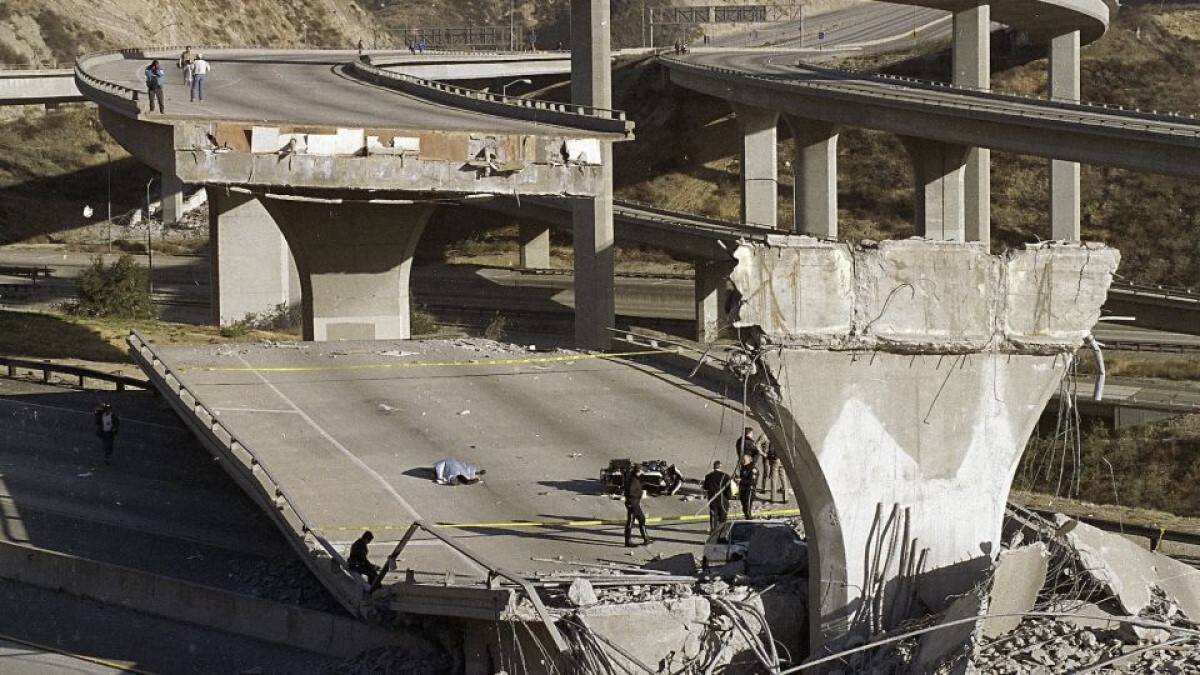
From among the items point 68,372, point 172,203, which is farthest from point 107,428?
point 172,203

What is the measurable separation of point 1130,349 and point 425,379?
3380 cm

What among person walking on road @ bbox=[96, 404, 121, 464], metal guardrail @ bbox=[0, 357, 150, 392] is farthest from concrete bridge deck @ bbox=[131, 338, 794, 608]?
metal guardrail @ bbox=[0, 357, 150, 392]

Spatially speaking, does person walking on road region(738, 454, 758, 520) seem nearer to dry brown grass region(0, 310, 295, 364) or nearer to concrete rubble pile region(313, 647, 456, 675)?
concrete rubble pile region(313, 647, 456, 675)

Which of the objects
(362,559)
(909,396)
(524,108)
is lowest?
(362,559)

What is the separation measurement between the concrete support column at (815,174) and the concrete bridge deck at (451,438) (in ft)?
132

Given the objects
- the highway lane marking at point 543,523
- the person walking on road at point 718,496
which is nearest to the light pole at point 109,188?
the highway lane marking at point 543,523

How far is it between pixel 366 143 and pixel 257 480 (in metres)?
16.5

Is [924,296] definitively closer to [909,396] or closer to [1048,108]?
[909,396]

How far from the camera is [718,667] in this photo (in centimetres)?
2227

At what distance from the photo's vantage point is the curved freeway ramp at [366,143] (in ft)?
145

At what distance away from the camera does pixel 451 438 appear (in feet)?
116

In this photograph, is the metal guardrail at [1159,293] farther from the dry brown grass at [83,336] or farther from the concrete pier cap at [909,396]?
the concrete pier cap at [909,396]

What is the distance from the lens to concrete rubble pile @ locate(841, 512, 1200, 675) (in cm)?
1925

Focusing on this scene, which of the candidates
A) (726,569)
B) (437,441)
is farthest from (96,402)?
(726,569)
